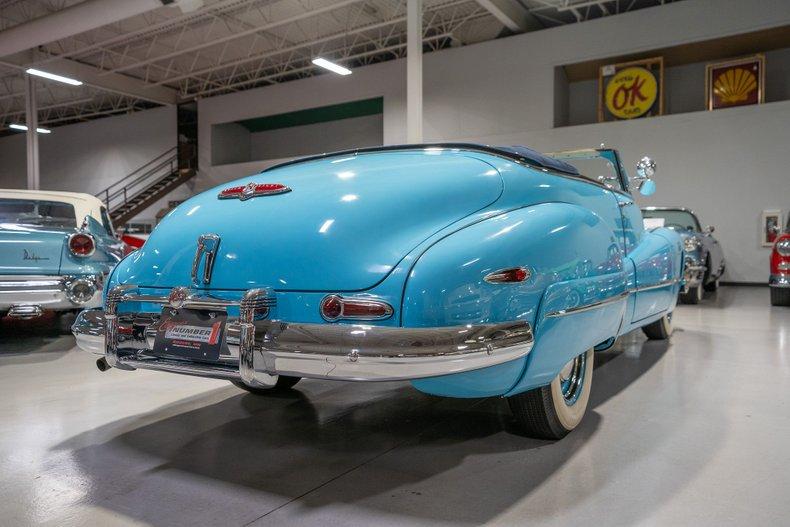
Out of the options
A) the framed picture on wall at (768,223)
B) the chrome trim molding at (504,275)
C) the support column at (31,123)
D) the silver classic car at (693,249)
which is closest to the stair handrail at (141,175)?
the support column at (31,123)

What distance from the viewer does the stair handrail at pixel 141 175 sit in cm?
2048

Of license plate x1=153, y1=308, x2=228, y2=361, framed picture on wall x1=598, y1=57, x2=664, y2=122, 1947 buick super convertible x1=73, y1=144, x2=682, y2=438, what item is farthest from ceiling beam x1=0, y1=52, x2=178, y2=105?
license plate x1=153, y1=308, x2=228, y2=361

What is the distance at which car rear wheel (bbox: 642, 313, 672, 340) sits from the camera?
4629mm

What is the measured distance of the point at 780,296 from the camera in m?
7.13

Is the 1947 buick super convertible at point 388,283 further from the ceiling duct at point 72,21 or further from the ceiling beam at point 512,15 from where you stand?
the ceiling beam at point 512,15

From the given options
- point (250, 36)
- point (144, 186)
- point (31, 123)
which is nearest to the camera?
point (250, 36)

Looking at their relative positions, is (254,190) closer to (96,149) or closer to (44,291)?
(44,291)

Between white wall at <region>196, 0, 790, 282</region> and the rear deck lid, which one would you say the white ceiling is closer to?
white wall at <region>196, 0, 790, 282</region>

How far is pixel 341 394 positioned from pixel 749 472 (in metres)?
1.86

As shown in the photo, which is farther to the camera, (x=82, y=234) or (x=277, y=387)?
(x=82, y=234)

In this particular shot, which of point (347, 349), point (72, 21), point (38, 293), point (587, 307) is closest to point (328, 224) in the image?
point (347, 349)

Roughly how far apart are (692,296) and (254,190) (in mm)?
7073

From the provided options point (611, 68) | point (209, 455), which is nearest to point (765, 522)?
point (209, 455)

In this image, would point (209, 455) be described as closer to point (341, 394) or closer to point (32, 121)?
point (341, 394)
